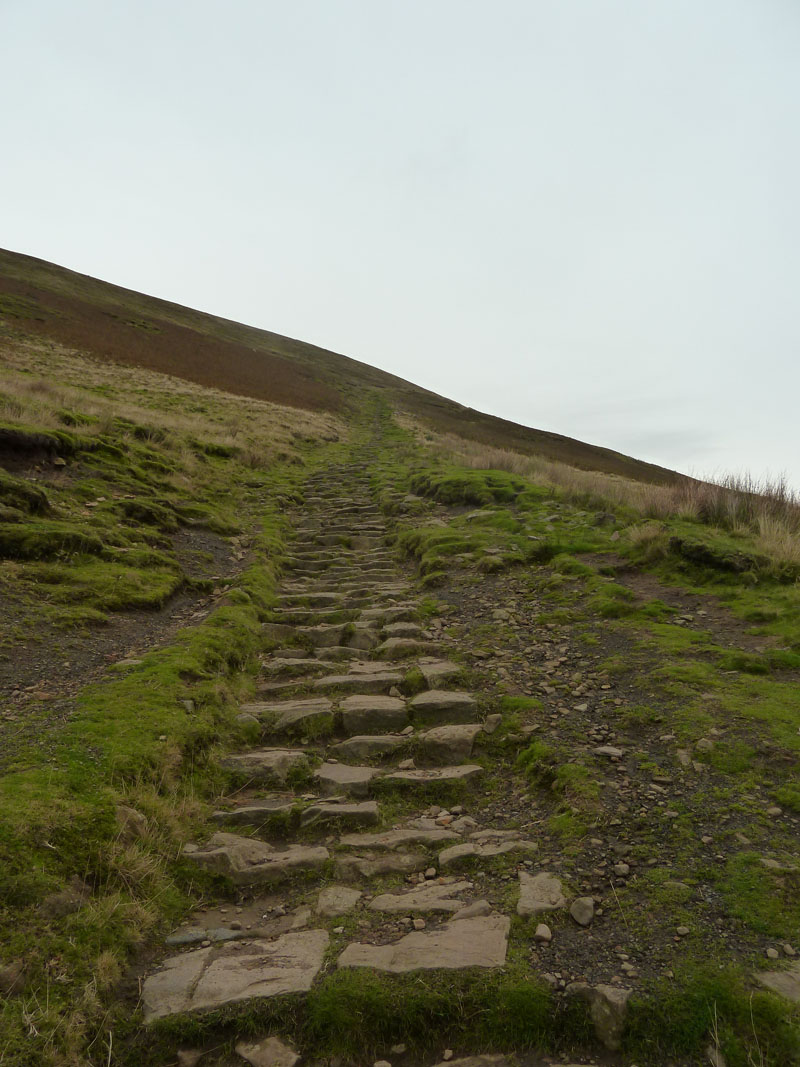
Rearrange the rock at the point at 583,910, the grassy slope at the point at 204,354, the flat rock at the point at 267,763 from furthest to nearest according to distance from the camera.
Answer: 1. the grassy slope at the point at 204,354
2. the flat rock at the point at 267,763
3. the rock at the point at 583,910

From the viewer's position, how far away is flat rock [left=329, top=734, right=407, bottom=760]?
623 cm

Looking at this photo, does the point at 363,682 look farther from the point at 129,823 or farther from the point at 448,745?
the point at 129,823

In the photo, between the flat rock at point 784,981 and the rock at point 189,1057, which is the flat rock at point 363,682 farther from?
the flat rock at point 784,981

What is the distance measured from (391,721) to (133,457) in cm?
1068

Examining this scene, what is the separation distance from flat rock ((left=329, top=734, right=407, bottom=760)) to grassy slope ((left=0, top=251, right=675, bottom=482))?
3148 centimetres

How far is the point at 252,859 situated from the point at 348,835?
734mm

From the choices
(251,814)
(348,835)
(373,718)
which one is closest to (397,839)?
(348,835)

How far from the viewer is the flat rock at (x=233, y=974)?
3.58 metres

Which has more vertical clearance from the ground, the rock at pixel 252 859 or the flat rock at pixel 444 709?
the flat rock at pixel 444 709

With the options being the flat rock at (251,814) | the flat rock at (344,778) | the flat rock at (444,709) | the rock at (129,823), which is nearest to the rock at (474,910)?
the flat rock at (344,778)

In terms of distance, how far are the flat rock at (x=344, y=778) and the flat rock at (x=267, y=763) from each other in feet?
0.73

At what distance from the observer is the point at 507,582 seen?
10461mm

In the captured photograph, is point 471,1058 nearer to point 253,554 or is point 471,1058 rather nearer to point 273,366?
point 253,554

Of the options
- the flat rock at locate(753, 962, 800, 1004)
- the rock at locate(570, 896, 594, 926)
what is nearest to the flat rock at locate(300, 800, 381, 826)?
the rock at locate(570, 896, 594, 926)
